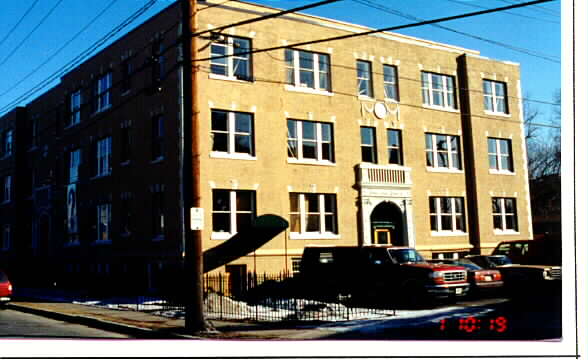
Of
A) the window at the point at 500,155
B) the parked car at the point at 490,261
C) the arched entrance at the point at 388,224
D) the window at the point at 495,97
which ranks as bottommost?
the parked car at the point at 490,261

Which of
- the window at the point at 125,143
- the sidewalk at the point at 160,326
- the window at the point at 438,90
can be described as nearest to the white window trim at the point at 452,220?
the window at the point at 438,90

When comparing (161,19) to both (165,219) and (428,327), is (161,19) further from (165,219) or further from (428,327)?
(428,327)

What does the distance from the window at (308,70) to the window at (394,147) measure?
148 inches

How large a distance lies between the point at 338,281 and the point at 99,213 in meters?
13.3

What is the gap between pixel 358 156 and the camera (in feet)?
82.3

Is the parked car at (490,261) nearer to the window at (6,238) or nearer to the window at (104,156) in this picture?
the window at (104,156)

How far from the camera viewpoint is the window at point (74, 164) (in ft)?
94.3

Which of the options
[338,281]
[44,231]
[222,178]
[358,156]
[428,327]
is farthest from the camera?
[44,231]

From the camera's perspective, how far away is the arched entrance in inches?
1008

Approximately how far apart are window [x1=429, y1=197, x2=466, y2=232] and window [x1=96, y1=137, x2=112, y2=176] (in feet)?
48.9

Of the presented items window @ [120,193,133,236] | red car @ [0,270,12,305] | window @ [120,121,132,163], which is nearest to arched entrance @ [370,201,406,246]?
window @ [120,193,133,236]

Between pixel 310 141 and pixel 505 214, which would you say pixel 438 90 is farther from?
A: pixel 310 141

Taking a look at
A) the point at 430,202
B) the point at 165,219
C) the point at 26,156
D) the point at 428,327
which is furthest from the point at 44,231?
the point at 428,327

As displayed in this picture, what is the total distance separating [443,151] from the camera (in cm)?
2725
